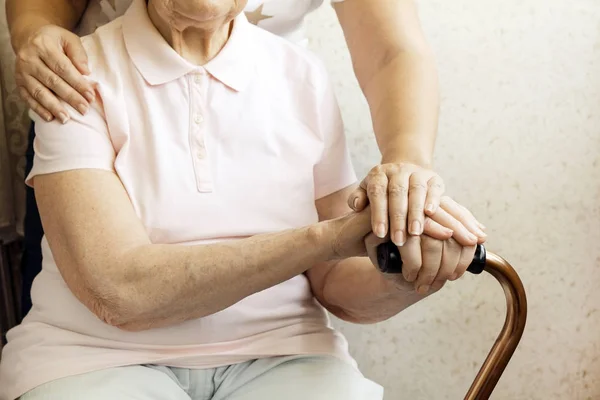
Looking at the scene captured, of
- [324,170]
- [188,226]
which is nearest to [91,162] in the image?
[188,226]

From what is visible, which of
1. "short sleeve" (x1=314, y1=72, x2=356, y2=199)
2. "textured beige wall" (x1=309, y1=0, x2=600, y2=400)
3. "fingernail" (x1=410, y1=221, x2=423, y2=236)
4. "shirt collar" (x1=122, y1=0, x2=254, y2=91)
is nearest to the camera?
"fingernail" (x1=410, y1=221, x2=423, y2=236)

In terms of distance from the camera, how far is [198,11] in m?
1.08

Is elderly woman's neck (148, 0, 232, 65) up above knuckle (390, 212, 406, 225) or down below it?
above

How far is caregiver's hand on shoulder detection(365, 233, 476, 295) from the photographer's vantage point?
38.0 inches

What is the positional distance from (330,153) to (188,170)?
254mm

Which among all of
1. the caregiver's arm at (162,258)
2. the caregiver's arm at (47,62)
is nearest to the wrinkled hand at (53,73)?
the caregiver's arm at (47,62)

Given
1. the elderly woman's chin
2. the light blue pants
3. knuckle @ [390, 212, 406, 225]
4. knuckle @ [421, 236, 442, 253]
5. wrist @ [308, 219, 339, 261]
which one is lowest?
the light blue pants

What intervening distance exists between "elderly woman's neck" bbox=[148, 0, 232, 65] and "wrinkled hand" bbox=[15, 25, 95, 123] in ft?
0.41

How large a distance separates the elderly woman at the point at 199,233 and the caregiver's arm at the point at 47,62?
23 mm

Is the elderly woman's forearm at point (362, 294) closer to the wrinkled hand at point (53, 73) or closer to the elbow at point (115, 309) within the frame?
the elbow at point (115, 309)

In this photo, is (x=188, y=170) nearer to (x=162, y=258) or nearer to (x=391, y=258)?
(x=162, y=258)

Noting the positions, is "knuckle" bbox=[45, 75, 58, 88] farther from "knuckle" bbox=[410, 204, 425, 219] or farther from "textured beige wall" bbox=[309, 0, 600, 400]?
"textured beige wall" bbox=[309, 0, 600, 400]

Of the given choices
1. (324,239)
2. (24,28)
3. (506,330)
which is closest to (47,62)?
(24,28)

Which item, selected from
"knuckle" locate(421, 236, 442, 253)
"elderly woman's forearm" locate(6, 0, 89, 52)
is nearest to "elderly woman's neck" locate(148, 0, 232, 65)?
"elderly woman's forearm" locate(6, 0, 89, 52)
